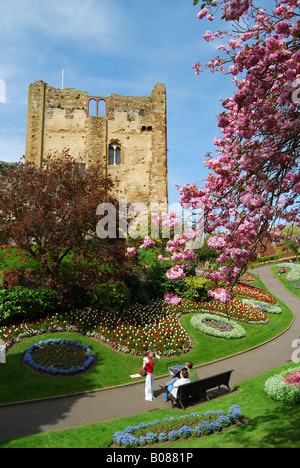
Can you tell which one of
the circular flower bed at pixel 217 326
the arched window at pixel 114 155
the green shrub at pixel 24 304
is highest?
the arched window at pixel 114 155

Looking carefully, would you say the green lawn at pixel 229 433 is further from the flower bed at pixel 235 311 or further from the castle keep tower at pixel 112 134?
the castle keep tower at pixel 112 134

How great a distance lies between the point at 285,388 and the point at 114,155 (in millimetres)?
25320

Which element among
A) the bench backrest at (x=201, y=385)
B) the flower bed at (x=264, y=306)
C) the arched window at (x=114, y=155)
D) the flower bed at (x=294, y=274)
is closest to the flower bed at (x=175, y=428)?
the bench backrest at (x=201, y=385)

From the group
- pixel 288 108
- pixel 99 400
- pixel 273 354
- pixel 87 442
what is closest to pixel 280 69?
pixel 288 108

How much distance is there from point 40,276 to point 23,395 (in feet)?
23.0

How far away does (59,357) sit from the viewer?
11664 millimetres

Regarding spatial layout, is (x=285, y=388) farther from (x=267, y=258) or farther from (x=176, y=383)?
(x=267, y=258)

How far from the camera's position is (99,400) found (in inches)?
382

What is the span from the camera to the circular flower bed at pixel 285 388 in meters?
8.46

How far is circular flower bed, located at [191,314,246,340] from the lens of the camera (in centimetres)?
1587

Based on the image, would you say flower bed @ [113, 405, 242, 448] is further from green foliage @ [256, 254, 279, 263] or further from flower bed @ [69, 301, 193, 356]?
green foliage @ [256, 254, 279, 263]

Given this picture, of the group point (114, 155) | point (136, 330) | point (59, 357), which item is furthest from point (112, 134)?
point (59, 357)

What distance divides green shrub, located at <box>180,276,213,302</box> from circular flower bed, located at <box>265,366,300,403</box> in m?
10.4

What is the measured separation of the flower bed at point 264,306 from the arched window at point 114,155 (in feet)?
52.2
